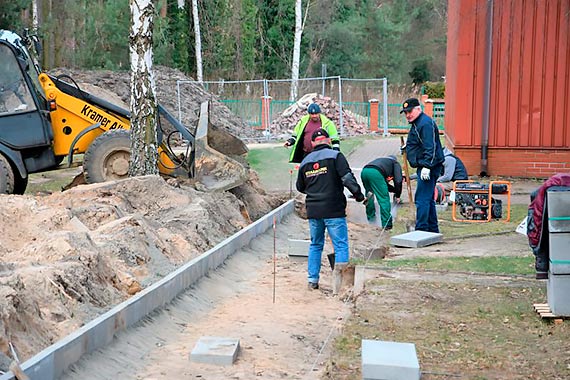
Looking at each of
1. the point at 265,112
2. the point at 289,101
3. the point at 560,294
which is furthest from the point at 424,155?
the point at 289,101

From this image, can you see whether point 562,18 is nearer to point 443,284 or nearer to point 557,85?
point 557,85

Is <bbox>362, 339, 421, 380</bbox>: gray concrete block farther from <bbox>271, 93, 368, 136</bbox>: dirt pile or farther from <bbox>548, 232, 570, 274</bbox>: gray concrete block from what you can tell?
<bbox>271, 93, 368, 136</bbox>: dirt pile

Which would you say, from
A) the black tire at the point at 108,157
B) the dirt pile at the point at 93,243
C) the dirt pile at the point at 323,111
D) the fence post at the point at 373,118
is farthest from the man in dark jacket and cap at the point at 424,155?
the fence post at the point at 373,118

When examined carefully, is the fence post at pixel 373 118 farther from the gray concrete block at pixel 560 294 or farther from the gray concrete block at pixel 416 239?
the gray concrete block at pixel 560 294

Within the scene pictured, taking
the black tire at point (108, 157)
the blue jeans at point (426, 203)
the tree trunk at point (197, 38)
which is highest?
the tree trunk at point (197, 38)

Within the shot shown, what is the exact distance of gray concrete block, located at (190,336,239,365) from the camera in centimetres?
640

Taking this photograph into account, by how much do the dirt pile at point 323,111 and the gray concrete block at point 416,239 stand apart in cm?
2135

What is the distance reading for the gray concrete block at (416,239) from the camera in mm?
11047

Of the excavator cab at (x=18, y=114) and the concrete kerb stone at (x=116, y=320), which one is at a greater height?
the excavator cab at (x=18, y=114)

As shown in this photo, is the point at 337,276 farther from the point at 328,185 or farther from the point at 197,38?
the point at 197,38

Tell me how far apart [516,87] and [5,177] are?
10470mm

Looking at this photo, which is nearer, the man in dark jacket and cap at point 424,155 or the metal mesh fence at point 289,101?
the man in dark jacket and cap at point 424,155

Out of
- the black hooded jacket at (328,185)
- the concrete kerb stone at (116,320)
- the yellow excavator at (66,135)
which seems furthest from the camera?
the yellow excavator at (66,135)

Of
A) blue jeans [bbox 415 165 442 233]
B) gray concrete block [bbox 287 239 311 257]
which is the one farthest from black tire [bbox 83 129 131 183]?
blue jeans [bbox 415 165 442 233]
